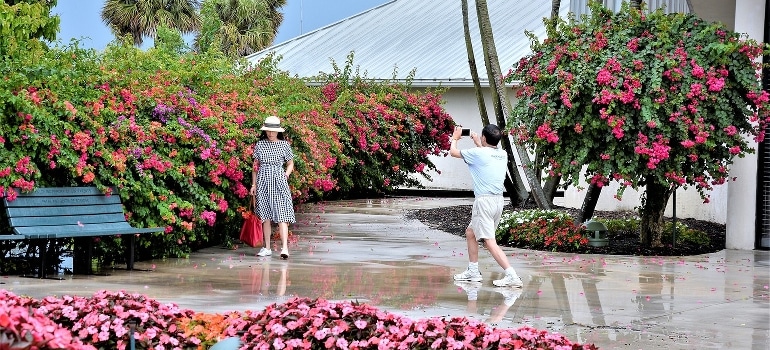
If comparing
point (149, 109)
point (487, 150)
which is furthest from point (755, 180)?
point (149, 109)

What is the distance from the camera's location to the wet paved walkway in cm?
877

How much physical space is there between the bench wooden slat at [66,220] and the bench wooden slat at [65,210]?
0.03 metres

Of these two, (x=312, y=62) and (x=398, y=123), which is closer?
(x=398, y=123)

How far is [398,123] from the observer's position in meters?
25.4

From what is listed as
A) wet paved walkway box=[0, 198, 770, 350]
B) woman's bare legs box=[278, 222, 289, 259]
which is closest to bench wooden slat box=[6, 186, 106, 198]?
wet paved walkway box=[0, 198, 770, 350]

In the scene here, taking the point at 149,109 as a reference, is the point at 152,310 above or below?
below

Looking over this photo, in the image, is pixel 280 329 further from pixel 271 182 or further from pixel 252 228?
pixel 252 228

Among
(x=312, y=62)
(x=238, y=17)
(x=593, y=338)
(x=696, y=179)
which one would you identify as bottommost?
(x=593, y=338)

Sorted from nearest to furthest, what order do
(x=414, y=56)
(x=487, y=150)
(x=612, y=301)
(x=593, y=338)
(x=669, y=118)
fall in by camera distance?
1. (x=593, y=338)
2. (x=612, y=301)
3. (x=487, y=150)
4. (x=669, y=118)
5. (x=414, y=56)

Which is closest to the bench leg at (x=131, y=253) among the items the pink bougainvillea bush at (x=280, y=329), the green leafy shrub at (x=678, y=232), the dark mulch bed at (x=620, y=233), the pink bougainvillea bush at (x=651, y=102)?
the pink bougainvillea bush at (x=280, y=329)

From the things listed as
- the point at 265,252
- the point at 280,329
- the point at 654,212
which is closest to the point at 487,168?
the point at 265,252

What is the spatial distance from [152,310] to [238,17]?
43024 mm

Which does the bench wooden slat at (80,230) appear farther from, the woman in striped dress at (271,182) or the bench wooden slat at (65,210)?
the woman in striped dress at (271,182)

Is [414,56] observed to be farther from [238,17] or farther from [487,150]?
[487,150]
